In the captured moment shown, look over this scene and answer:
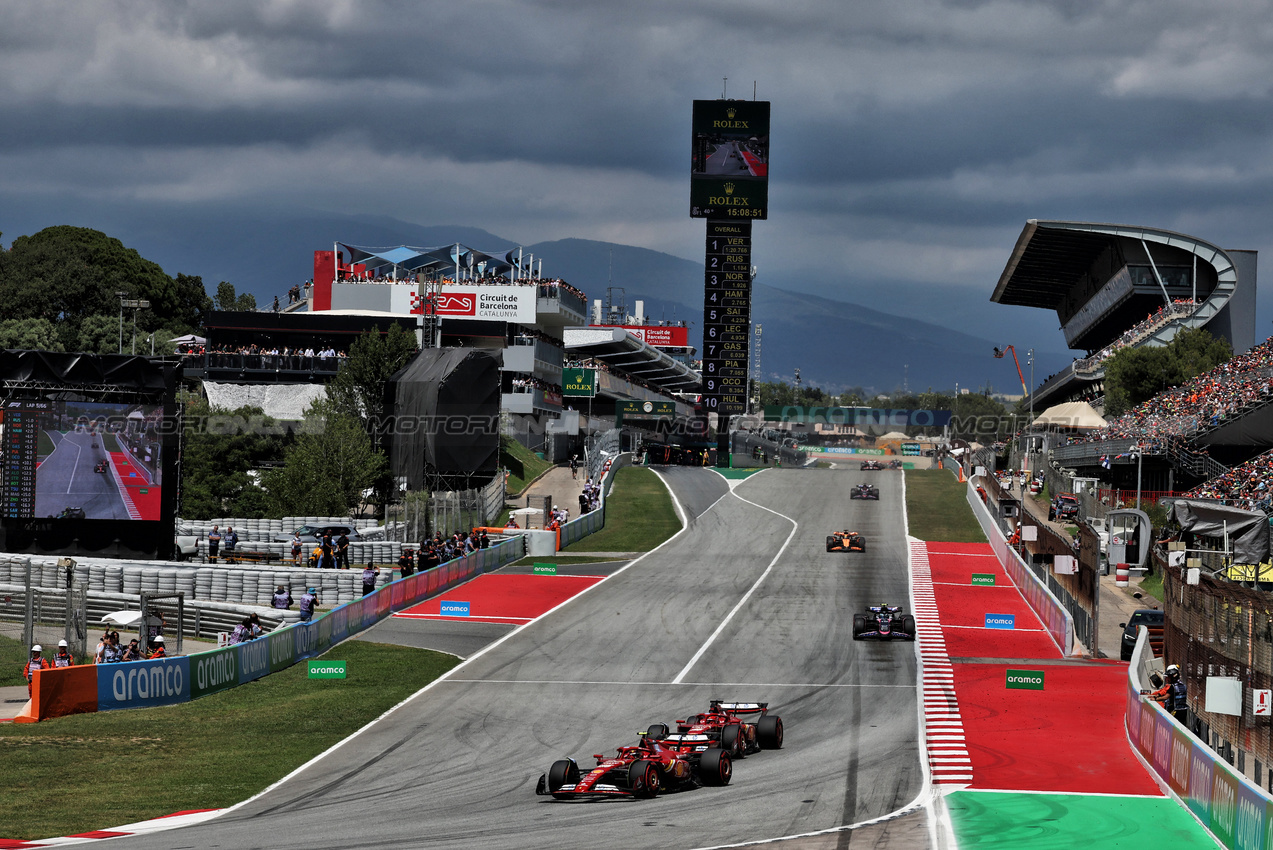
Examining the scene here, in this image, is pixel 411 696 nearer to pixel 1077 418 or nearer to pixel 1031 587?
pixel 1031 587

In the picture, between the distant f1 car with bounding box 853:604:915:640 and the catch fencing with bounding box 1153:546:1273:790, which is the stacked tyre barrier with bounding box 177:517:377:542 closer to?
the distant f1 car with bounding box 853:604:915:640

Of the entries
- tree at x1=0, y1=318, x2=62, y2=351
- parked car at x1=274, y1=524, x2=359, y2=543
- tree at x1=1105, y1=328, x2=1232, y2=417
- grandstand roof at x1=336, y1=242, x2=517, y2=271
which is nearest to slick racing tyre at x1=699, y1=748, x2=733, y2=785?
parked car at x1=274, y1=524, x2=359, y2=543

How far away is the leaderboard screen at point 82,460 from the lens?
39625 millimetres

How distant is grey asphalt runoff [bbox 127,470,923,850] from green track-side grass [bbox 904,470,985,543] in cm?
1062

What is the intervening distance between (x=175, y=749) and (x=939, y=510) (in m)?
50.3

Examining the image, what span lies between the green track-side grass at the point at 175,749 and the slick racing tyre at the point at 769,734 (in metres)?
7.87

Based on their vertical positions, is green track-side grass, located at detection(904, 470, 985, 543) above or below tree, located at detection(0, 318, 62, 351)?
below

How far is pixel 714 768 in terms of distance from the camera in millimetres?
19422

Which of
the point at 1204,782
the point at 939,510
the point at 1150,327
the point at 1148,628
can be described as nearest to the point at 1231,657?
the point at 1204,782

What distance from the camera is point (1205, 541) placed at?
36.8m

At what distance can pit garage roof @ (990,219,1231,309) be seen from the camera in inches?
3767

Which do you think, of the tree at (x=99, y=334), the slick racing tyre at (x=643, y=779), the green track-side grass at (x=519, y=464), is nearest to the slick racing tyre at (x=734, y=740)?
the slick racing tyre at (x=643, y=779)

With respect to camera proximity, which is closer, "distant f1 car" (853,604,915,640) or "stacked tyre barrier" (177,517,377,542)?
"distant f1 car" (853,604,915,640)

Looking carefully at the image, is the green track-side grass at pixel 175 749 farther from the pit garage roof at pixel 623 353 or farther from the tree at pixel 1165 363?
the pit garage roof at pixel 623 353
